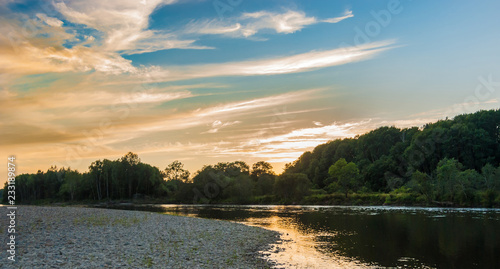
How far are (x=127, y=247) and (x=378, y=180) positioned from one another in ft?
513

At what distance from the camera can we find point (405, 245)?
→ 104ft

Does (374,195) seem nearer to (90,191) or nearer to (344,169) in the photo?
(344,169)

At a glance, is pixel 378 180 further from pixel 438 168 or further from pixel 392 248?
pixel 392 248

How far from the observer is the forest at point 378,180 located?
308ft

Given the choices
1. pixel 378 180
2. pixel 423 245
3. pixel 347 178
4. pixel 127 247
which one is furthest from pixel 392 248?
pixel 378 180

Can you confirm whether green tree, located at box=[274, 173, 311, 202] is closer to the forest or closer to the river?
the forest

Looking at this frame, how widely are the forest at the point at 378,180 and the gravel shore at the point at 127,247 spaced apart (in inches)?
2980

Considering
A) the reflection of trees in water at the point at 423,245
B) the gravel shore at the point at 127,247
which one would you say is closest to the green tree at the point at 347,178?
the reflection of trees in water at the point at 423,245

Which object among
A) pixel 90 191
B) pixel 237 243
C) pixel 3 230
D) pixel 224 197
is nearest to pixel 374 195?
pixel 224 197

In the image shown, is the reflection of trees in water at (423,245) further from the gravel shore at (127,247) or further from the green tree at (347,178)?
the green tree at (347,178)

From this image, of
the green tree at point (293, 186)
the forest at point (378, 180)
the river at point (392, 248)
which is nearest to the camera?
the river at point (392, 248)

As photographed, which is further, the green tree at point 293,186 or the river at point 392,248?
the green tree at point 293,186

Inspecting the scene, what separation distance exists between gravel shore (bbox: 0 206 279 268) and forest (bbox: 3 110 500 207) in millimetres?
75692

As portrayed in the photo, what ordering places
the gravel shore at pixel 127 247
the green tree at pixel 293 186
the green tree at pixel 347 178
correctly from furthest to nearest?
the green tree at pixel 347 178 → the green tree at pixel 293 186 → the gravel shore at pixel 127 247
